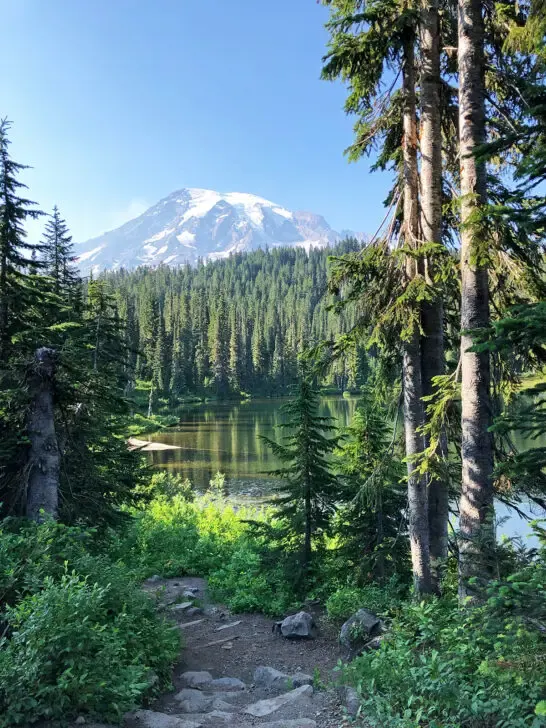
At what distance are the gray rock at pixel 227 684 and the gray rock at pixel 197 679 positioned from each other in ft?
0.27

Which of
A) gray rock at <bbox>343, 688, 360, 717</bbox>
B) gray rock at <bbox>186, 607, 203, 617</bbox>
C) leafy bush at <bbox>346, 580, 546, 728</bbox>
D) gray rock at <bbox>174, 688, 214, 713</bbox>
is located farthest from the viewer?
gray rock at <bbox>186, 607, 203, 617</bbox>

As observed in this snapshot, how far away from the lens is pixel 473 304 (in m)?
5.48

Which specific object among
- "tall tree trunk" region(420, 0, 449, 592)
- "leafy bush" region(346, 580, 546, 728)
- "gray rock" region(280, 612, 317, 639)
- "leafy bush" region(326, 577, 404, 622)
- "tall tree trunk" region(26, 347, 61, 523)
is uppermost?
"tall tree trunk" region(420, 0, 449, 592)

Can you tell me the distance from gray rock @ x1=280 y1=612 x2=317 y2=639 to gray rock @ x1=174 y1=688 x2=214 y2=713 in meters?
2.91

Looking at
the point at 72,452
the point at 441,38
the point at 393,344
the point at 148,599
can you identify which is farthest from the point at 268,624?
the point at 441,38

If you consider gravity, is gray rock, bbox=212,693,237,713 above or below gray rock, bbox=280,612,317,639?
above

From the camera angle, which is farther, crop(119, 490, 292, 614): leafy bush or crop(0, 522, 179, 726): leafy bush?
crop(119, 490, 292, 614): leafy bush

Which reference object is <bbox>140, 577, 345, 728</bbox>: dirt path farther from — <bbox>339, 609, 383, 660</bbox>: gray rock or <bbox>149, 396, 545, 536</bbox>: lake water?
<bbox>149, 396, 545, 536</bbox>: lake water

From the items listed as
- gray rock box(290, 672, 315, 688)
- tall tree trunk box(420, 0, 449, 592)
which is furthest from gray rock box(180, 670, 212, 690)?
tall tree trunk box(420, 0, 449, 592)

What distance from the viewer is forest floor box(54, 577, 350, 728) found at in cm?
460

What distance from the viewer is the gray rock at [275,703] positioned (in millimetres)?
4977

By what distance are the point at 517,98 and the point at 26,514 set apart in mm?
8227

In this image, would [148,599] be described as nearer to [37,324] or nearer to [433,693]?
[433,693]

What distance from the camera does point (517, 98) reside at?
620 centimetres
